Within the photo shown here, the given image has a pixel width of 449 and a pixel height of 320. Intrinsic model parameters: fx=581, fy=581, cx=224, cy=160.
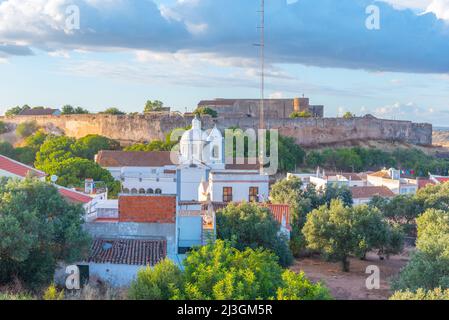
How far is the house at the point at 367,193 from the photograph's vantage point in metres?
36.0

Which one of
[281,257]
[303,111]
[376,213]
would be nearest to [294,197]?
[376,213]

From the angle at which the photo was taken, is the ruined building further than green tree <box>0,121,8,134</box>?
Yes

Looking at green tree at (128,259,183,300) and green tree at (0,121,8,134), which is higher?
green tree at (0,121,8,134)

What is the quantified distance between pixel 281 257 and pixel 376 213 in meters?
6.04

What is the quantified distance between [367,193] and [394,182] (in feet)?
20.1

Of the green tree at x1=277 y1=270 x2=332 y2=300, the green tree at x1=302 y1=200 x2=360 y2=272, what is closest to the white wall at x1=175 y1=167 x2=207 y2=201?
the green tree at x1=302 y1=200 x2=360 y2=272

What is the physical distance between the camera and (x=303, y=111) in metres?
79.2

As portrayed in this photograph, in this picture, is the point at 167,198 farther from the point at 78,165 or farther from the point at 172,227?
the point at 78,165

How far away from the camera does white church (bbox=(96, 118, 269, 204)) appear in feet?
99.2

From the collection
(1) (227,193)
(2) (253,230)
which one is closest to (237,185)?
(1) (227,193)

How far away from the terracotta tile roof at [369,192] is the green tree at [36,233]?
81.1 feet

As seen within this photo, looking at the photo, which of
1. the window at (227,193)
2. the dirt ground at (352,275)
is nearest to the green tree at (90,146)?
the window at (227,193)

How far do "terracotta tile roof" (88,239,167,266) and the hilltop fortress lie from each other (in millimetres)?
46715

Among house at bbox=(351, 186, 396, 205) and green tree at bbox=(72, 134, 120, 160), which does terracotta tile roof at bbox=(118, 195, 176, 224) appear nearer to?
house at bbox=(351, 186, 396, 205)
